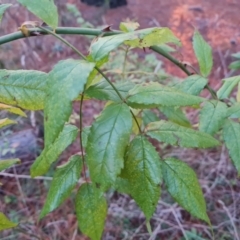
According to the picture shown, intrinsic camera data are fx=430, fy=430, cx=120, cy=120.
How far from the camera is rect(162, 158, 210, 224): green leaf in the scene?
76cm

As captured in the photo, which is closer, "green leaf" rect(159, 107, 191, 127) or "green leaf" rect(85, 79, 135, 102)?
"green leaf" rect(85, 79, 135, 102)

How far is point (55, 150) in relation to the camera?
2.79 feet

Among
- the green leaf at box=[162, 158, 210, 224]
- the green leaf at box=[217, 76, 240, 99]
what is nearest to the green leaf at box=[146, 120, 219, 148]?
the green leaf at box=[162, 158, 210, 224]

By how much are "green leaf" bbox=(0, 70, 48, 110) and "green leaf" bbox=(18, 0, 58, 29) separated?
0.33ft

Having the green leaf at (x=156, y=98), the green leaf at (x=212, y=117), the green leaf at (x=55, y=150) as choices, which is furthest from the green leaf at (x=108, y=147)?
the green leaf at (x=212, y=117)

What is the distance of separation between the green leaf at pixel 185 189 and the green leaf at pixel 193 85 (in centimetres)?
25

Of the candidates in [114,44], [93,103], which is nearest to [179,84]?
[114,44]

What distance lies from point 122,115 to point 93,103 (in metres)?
2.52

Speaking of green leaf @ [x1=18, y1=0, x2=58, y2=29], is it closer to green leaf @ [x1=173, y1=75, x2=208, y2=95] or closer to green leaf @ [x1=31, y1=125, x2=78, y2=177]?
green leaf @ [x1=31, y1=125, x2=78, y2=177]

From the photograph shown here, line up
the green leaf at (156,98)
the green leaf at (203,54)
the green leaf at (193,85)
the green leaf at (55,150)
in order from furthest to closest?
the green leaf at (203,54) < the green leaf at (193,85) < the green leaf at (55,150) < the green leaf at (156,98)

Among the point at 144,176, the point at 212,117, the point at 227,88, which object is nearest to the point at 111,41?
the point at 144,176

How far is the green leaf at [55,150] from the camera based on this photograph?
0.85 m

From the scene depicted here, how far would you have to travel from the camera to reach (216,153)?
8.87 ft

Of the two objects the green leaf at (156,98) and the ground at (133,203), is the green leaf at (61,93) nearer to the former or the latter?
the green leaf at (156,98)
